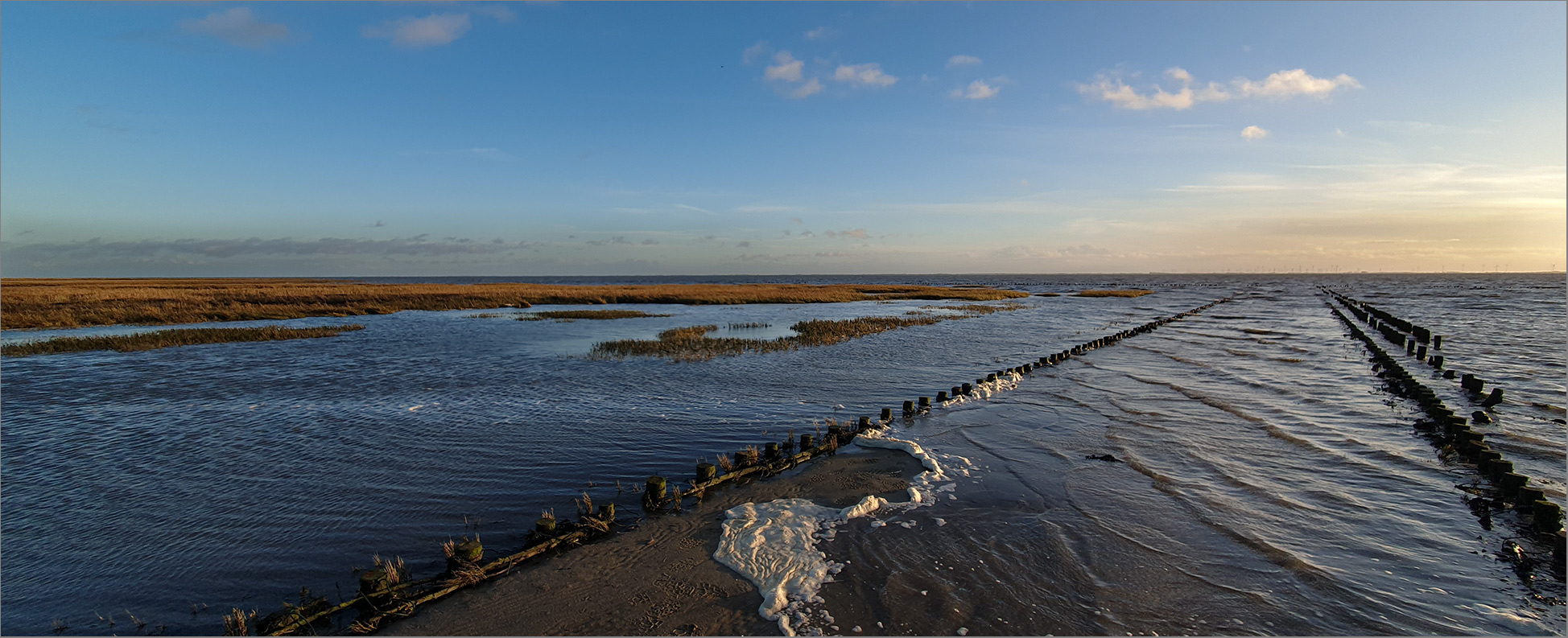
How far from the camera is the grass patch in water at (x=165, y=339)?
2955cm

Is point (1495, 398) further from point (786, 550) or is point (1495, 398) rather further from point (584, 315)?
point (584, 315)

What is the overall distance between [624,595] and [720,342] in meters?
25.7

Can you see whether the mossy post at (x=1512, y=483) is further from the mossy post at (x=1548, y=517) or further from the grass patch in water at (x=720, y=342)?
the grass patch in water at (x=720, y=342)

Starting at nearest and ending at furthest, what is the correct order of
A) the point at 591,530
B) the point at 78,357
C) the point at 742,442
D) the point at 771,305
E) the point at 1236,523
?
the point at 591,530
the point at 1236,523
the point at 742,442
the point at 78,357
the point at 771,305

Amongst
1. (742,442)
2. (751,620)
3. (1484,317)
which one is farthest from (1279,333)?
(751,620)

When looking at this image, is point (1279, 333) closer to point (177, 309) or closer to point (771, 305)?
point (771, 305)

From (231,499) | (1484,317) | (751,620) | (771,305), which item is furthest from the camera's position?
(771,305)

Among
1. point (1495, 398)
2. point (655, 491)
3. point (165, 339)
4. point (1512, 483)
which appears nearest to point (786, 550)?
point (655, 491)

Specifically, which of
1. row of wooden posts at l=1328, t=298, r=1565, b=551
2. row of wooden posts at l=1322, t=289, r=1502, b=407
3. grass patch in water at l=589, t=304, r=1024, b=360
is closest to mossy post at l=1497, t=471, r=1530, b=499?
row of wooden posts at l=1328, t=298, r=1565, b=551

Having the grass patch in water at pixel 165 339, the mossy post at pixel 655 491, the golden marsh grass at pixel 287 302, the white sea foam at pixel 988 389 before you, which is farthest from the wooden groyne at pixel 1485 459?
the golden marsh grass at pixel 287 302

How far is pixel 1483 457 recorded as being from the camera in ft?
41.8

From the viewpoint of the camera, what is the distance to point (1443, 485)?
12125 mm

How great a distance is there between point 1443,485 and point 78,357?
46341 mm

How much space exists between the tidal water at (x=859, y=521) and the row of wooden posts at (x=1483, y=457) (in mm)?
416
